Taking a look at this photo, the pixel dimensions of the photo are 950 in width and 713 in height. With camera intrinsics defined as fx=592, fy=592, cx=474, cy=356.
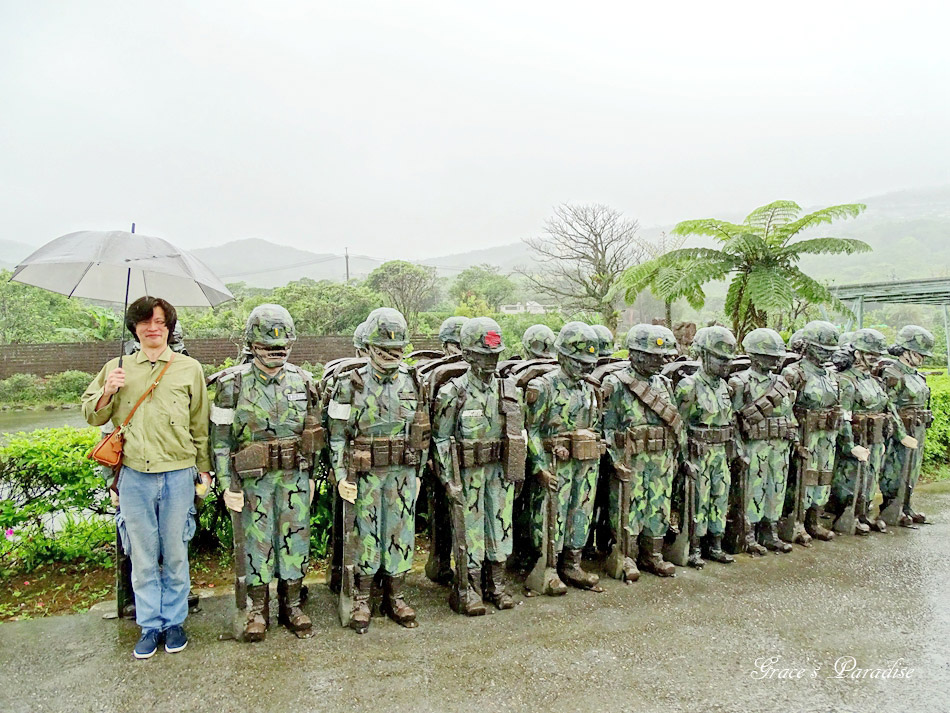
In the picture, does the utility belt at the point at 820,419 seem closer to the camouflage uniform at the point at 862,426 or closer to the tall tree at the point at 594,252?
the camouflage uniform at the point at 862,426

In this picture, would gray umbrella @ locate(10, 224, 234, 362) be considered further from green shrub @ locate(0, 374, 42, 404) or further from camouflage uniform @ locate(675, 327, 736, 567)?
green shrub @ locate(0, 374, 42, 404)

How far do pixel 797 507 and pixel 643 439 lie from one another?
2.24 metres

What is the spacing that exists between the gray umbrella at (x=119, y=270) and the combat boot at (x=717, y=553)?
4911mm

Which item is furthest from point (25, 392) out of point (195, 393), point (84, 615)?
point (195, 393)

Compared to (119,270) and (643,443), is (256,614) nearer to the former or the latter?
(119,270)

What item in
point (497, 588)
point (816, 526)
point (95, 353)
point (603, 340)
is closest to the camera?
point (497, 588)

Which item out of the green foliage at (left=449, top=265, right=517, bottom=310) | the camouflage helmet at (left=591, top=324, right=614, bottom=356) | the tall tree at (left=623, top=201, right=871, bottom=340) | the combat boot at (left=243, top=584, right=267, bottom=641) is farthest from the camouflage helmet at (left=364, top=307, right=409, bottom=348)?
the green foliage at (left=449, top=265, right=517, bottom=310)

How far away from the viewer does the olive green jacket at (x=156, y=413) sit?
375 centimetres

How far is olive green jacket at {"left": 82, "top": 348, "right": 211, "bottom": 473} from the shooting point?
3748 millimetres

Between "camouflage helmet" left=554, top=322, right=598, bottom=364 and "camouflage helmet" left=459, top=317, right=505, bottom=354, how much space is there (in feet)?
2.14

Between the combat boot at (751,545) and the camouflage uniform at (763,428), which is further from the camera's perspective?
the combat boot at (751,545)

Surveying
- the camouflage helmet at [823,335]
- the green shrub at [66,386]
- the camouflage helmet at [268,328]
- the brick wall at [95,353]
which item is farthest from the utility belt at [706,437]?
the green shrub at [66,386]

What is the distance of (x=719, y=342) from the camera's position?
5.45 meters

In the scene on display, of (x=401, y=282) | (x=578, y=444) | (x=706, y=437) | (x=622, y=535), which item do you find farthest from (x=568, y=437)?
(x=401, y=282)
